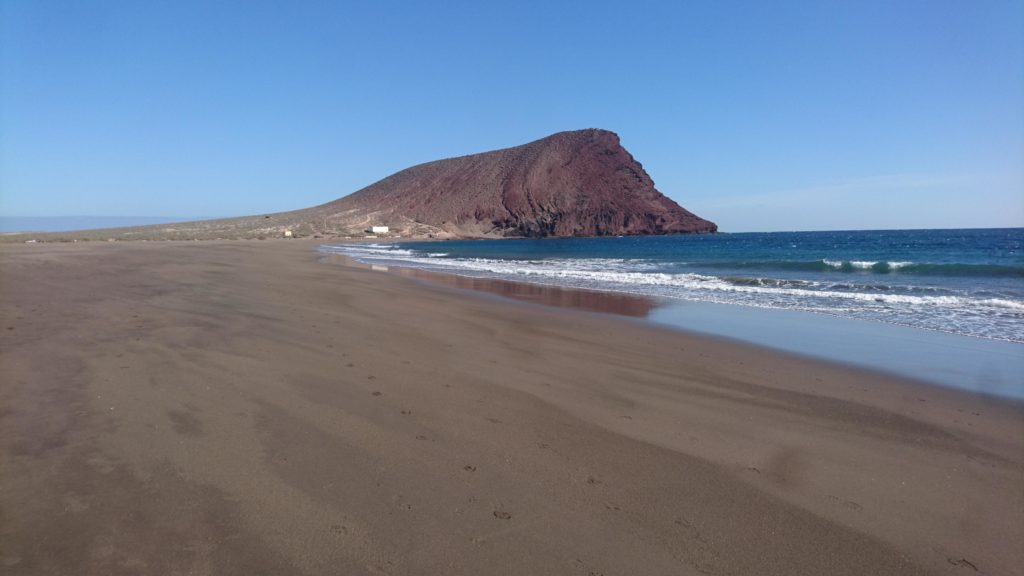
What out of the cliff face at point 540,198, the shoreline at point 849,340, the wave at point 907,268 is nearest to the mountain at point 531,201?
the cliff face at point 540,198

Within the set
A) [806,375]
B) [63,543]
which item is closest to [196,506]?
[63,543]

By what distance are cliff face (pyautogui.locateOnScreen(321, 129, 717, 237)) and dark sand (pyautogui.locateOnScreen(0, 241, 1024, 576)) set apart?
8309 centimetres

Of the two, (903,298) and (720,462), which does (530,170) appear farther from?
(720,462)

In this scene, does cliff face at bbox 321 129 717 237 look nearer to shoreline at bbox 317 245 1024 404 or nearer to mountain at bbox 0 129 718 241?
mountain at bbox 0 129 718 241

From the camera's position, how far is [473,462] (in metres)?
3.79

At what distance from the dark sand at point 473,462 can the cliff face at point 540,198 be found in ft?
273

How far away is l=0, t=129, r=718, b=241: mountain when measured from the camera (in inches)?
Result: 3772

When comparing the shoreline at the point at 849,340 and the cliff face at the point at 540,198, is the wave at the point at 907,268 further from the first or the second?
the cliff face at the point at 540,198

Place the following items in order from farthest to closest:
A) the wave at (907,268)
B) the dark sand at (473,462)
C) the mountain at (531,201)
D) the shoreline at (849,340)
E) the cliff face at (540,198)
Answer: the cliff face at (540,198)
the mountain at (531,201)
the wave at (907,268)
the shoreline at (849,340)
the dark sand at (473,462)

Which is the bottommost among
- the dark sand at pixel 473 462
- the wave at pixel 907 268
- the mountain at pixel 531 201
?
the wave at pixel 907 268

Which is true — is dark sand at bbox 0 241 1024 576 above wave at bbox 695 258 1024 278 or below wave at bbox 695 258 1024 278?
above

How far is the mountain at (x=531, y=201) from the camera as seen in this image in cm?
9581

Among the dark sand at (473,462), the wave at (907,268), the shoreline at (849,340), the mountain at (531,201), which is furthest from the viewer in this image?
the mountain at (531,201)

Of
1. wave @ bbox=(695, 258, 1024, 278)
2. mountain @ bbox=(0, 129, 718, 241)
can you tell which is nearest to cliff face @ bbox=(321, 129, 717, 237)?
mountain @ bbox=(0, 129, 718, 241)
